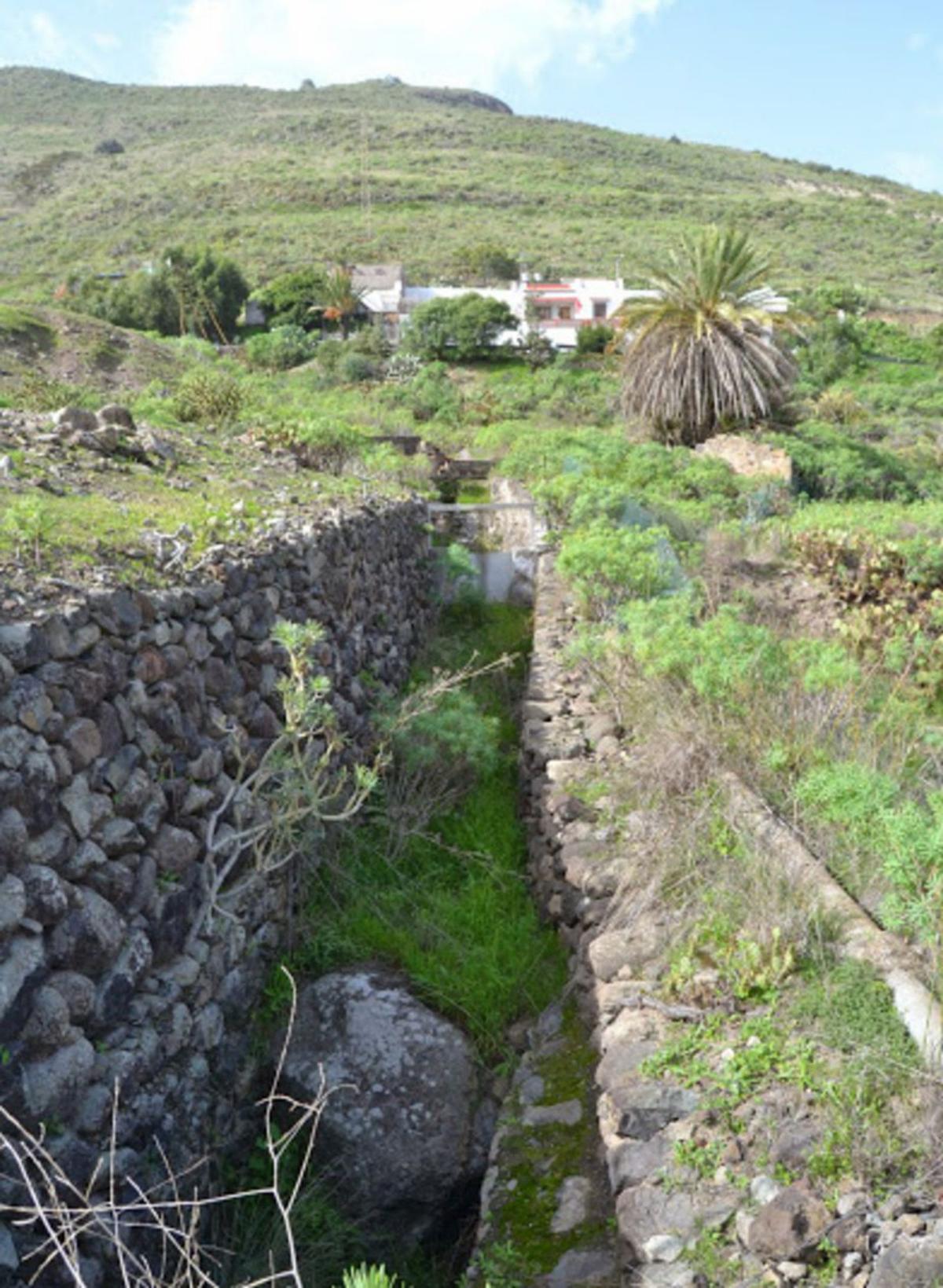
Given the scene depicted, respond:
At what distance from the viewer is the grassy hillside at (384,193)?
5453 centimetres

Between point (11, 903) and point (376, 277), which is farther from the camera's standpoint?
point (376, 277)

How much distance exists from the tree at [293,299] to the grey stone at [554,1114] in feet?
128

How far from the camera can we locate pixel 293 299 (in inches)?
1629

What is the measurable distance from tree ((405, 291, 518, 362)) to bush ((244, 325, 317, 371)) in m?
3.48

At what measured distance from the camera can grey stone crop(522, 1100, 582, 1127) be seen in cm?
404

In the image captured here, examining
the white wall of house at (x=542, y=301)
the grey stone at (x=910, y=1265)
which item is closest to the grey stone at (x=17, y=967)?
the grey stone at (x=910, y=1265)

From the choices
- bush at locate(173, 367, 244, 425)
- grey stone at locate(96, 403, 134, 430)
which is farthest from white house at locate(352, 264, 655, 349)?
grey stone at locate(96, 403, 134, 430)

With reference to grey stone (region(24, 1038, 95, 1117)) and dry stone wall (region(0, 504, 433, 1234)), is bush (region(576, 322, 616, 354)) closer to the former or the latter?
dry stone wall (region(0, 504, 433, 1234))

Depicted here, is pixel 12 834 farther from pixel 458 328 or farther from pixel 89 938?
pixel 458 328

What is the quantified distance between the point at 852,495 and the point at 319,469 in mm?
12669

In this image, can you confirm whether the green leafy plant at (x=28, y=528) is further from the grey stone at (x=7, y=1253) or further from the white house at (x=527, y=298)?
the white house at (x=527, y=298)

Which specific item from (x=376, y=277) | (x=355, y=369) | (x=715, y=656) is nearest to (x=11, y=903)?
(x=715, y=656)

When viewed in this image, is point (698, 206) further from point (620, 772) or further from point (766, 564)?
point (620, 772)

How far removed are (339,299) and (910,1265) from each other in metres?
40.7
